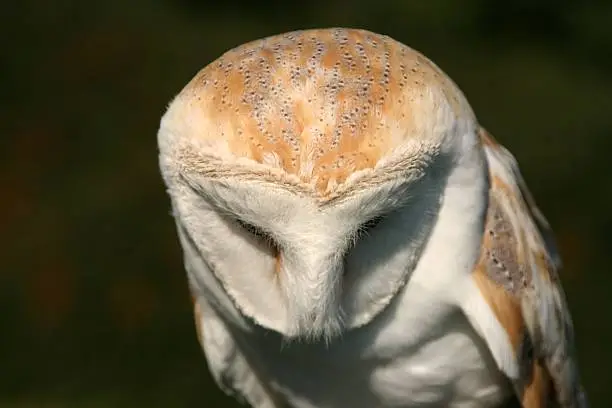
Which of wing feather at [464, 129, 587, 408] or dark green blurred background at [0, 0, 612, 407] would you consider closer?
wing feather at [464, 129, 587, 408]

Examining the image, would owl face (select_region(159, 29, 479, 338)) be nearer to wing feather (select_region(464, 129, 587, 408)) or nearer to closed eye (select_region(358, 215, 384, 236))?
closed eye (select_region(358, 215, 384, 236))

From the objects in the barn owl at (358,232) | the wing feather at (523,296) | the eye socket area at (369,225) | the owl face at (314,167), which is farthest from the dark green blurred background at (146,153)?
the eye socket area at (369,225)

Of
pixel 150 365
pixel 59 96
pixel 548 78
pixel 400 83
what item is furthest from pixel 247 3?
pixel 400 83

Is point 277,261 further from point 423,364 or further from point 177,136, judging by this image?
point 423,364

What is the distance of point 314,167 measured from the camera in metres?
1.52

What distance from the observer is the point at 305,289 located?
1.59m

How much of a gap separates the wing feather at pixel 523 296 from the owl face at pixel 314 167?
0.19m

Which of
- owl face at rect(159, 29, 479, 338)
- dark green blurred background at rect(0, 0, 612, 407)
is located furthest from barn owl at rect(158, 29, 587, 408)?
dark green blurred background at rect(0, 0, 612, 407)

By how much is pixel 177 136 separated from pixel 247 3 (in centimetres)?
377

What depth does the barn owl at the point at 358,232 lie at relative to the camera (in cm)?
155

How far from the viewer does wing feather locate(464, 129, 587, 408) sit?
1.89m

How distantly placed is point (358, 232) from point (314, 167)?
117mm

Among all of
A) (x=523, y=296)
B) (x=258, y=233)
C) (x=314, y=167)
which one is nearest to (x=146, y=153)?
(x=523, y=296)

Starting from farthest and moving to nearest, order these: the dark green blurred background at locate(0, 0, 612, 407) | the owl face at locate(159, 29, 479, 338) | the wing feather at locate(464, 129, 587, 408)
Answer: the dark green blurred background at locate(0, 0, 612, 407)
the wing feather at locate(464, 129, 587, 408)
the owl face at locate(159, 29, 479, 338)
